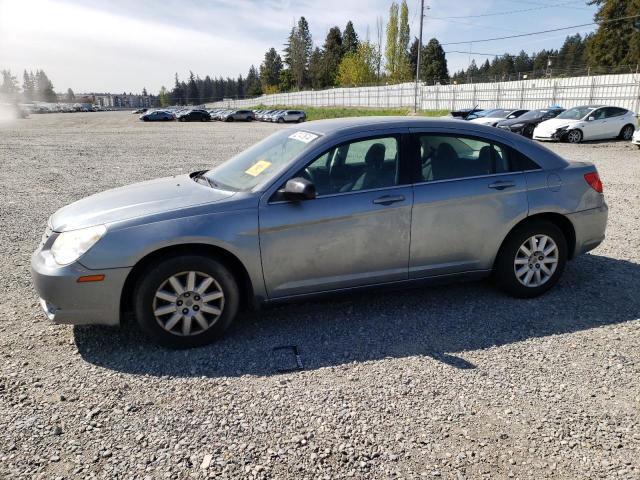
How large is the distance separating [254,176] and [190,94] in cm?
15659

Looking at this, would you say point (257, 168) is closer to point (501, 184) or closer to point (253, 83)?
point (501, 184)

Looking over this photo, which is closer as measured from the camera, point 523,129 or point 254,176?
point 254,176

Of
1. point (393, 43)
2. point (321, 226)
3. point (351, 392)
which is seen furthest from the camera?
point (393, 43)

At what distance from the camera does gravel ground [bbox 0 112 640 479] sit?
2586mm

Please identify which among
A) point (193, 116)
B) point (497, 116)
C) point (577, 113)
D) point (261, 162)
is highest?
point (261, 162)

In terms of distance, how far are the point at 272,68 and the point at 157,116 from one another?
7652cm

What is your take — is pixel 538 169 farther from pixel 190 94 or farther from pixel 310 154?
pixel 190 94

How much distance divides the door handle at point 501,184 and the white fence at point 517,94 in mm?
30573

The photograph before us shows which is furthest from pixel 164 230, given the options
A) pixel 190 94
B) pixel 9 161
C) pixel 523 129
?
pixel 190 94

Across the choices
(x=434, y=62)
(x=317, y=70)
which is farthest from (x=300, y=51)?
(x=434, y=62)

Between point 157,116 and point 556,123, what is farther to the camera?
point 157,116

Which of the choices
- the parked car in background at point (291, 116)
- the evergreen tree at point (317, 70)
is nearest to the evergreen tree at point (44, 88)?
the evergreen tree at point (317, 70)

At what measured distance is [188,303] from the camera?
363 centimetres

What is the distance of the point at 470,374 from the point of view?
3.38 m
